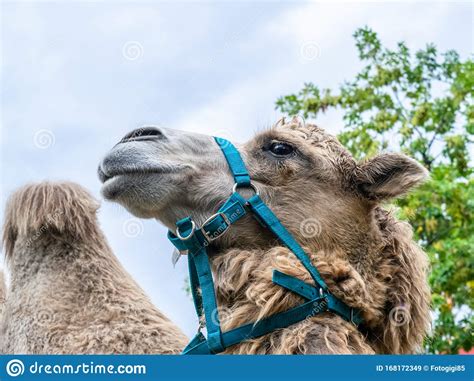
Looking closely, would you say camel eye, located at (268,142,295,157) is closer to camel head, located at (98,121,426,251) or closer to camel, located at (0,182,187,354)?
camel head, located at (98,121,426,251)

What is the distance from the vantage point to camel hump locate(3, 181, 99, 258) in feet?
16.0

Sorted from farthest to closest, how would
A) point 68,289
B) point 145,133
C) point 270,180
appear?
point 68,289 < point 270,180 < point 145,133

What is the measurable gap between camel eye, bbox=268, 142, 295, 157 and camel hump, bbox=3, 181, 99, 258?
1.63 m

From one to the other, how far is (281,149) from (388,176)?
52 cm

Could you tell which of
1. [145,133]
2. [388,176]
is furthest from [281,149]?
[145,133]

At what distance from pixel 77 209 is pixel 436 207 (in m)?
6.04

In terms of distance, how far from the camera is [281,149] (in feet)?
12.4

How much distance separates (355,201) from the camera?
3.74 m

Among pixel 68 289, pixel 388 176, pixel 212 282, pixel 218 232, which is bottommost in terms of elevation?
pixel 212 282

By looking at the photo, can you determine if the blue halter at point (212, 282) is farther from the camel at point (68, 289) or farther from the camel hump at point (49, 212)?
the camel hump at point (49, 212)

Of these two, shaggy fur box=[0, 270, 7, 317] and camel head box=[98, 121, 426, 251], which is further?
shaggy fur box=[0, 270, 7, 317]

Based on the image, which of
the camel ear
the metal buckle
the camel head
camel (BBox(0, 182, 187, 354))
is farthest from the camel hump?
the camel ear

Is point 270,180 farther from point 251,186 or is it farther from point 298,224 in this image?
point 298,224

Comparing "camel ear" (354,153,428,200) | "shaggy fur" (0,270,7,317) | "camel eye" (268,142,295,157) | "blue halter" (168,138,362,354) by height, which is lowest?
"blue halter" (168,138,362,354)
